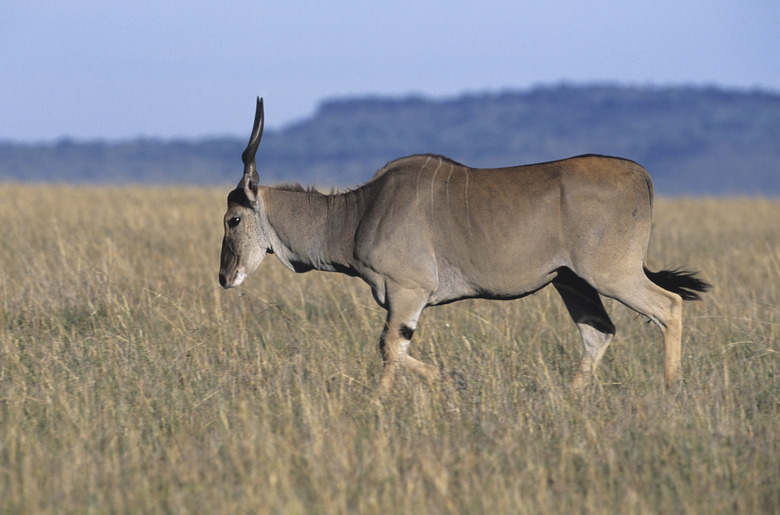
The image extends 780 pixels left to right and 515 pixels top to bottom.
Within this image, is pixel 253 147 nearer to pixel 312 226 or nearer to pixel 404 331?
pixel 312 226

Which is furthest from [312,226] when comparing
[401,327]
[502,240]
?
[502,240]

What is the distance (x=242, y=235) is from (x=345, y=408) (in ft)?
6.63

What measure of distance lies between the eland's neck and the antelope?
0.07 ft

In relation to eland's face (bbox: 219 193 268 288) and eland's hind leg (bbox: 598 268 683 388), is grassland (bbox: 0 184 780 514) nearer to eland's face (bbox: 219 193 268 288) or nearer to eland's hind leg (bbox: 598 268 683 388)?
eland's hind leg (bbox: 598 268 683 388)

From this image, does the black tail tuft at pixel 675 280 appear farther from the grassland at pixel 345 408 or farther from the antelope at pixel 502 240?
the grassland at pixel 345 408

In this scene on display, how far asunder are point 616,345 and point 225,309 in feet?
11.7

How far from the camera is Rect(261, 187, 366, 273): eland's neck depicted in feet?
23.3

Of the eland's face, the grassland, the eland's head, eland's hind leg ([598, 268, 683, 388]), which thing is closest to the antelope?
eland's hind leg ([598, 268, 683, 388])

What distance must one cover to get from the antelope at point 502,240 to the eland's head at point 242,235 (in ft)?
0.45

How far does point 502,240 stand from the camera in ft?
21.3

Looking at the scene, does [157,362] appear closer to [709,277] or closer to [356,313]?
[356,313]

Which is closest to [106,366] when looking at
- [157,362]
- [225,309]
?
[157,362]

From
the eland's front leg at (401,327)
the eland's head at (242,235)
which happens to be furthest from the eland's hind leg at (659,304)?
the eland's head at (242,235)

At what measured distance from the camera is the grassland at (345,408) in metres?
4.39
